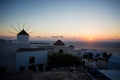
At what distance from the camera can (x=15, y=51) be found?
1684 cm

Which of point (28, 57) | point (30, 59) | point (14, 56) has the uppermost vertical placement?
point (14, 56)

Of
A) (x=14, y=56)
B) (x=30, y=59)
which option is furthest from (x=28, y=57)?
(x=14, y=56)

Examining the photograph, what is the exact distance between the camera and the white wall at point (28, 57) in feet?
52.0

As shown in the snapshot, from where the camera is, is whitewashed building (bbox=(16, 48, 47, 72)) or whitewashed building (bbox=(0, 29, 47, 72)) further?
whitewashed building (bbox=(16, 48, 47, 72))

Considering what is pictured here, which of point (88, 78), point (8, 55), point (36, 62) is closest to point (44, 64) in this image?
point (36, 62)

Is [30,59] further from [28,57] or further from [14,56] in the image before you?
[14,56]

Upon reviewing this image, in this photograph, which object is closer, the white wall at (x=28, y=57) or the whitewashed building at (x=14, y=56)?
the whitewashed building at (x=14, y=56)

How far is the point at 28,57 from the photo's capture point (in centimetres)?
1669

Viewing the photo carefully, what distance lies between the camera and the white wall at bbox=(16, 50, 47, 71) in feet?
52.0

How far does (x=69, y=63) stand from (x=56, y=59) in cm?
148

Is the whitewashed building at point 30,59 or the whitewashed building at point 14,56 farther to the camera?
the whitewashed building at point 30,59

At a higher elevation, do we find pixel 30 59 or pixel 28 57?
pixel 28 57

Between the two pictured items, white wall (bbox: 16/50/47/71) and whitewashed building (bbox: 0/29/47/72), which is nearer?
Answer: whitewashed building (bbox: 0/29/47/72)

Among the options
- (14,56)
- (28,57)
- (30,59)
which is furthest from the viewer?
(30,59)
